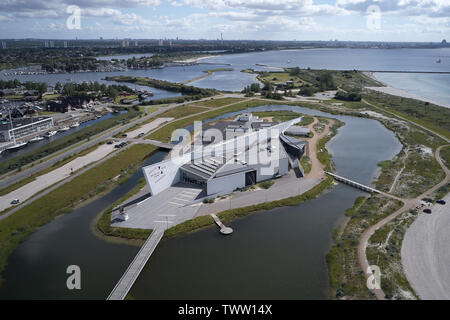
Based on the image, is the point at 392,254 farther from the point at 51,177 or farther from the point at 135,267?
the point at 51,177

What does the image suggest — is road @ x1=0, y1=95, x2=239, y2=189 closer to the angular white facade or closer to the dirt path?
the angular white facade

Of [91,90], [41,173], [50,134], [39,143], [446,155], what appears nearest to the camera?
[41,173]

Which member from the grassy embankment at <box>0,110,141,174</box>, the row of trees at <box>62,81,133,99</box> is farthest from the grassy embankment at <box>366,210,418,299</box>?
the row of trees at <box>62,81,133,99</box>

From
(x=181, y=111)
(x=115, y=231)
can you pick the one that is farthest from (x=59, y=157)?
(x=181, y=111)

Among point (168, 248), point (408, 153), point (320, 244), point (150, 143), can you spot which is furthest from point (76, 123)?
point (408, 153)

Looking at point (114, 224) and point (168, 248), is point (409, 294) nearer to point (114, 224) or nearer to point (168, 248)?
point (168, 248)
